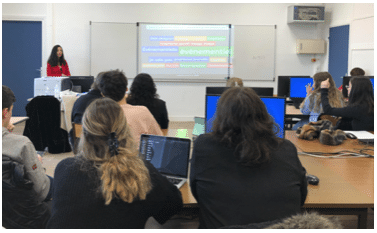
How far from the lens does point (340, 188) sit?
1.94 meters

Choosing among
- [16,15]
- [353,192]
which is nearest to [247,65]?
[16,15]

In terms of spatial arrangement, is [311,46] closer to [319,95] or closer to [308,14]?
[308,14]

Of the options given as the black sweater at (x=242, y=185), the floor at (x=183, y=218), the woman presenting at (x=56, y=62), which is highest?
the woman presenting at (x=56, y=62)

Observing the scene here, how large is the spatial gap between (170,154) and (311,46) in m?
6.34

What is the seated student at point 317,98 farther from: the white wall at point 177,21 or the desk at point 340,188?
the white wall at point 177,21

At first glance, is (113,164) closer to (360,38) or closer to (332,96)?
(332,96)

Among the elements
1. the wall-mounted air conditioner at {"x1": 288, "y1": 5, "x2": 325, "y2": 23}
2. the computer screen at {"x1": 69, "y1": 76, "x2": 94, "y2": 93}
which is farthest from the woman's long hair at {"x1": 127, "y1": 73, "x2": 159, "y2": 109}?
the wall-mounted air conditioner at {"x1": 288, "y1": 5, "x2": 325, "y2": 23}

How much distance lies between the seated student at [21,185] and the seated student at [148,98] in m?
1.51

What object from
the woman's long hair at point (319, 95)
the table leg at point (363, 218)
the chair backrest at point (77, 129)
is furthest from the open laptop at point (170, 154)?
the woman's long hair at point (319, 95)

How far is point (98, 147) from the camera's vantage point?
1420mm

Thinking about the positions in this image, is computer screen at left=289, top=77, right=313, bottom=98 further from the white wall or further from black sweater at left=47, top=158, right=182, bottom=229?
black sweater at left=47, top=158, right=182, bottom=229

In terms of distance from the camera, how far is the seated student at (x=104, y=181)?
4.52 ft

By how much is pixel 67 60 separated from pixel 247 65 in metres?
3.51

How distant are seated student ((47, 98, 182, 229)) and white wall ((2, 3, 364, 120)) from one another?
252 inches
